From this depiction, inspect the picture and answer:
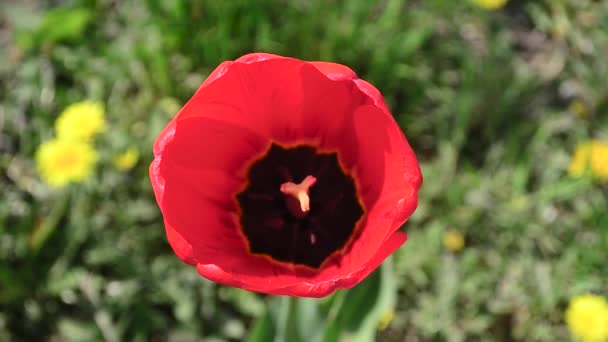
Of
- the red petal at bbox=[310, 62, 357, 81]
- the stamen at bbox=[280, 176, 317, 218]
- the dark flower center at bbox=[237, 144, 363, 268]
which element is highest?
the red petal at bbox=[310, 62, 357, 81]

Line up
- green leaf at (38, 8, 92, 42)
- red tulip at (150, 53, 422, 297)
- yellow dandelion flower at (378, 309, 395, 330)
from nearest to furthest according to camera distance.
→ 1. red tulip at (150, 53, 422, 297)
2. yellow dandelion flower at (378, 309, 395, 330)
3. green leaf at (38, 8, 92, 42)

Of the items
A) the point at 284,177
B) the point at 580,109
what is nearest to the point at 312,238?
the point at 284,177

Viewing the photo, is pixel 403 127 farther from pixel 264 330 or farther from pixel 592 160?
pixel 264 330

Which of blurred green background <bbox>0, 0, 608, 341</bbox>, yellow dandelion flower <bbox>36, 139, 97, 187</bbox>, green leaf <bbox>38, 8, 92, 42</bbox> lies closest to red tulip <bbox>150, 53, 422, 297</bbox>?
blurred green background <bbox>0, 0, 608, 341</bbox>

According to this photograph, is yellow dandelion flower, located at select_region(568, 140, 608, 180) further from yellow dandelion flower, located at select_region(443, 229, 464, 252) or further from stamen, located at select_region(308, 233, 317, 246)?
stamen, located at select_region(308, 233, 317, 246)

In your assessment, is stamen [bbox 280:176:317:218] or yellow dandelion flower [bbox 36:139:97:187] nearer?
Answer: stamen [bbox 280:176:317:218]

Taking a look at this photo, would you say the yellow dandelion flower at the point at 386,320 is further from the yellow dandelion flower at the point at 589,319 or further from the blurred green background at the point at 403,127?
the yellow dandelion flower at the point at 589,319

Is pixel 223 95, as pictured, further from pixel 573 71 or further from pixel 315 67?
pixel 573 71
